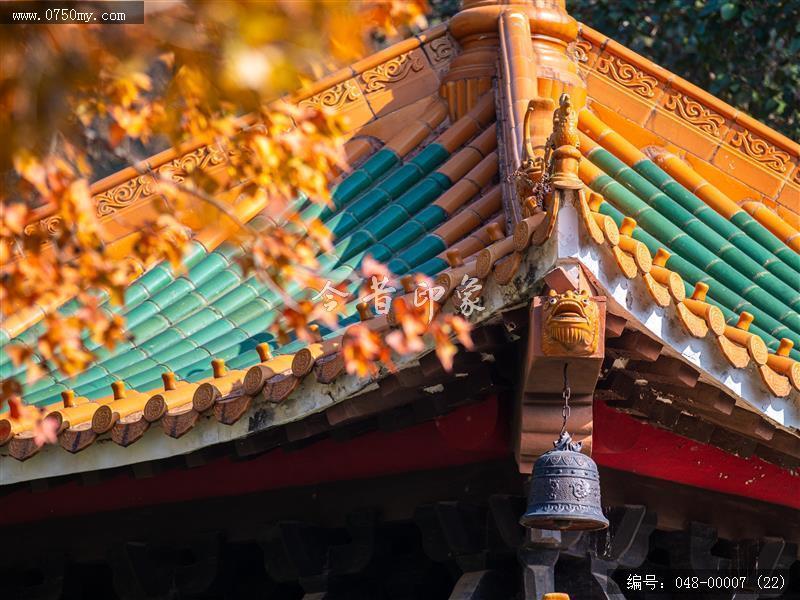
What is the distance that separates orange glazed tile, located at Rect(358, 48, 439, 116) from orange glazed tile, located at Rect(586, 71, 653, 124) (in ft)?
2.54

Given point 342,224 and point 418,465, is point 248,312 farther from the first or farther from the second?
point 418,465

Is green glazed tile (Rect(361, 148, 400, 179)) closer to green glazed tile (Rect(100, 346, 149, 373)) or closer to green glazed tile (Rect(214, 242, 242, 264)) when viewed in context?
green glazed tile (Rect(214, 242, 242, 264))

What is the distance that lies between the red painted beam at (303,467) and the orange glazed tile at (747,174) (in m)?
2.69

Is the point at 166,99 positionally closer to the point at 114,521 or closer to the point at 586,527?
the point at 586,527

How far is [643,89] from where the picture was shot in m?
8.05

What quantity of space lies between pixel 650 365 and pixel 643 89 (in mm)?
2851

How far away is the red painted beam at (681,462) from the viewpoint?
6.02 metres

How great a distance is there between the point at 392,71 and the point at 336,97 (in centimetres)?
32

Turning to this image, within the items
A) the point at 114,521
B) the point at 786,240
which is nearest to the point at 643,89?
the point at 786,240

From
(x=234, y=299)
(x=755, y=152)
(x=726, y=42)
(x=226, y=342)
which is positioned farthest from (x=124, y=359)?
(x=726, y=42)

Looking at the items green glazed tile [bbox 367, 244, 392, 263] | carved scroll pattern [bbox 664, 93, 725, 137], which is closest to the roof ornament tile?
green glazed tile [bbox 367, 244, 392, 263]

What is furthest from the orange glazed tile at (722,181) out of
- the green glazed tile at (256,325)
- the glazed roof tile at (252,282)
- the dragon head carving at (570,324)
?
the dragon head carving at (570,324)

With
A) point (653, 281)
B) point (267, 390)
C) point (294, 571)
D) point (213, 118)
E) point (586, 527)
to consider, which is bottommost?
point (294, 571)

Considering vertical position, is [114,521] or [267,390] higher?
[267,390]
